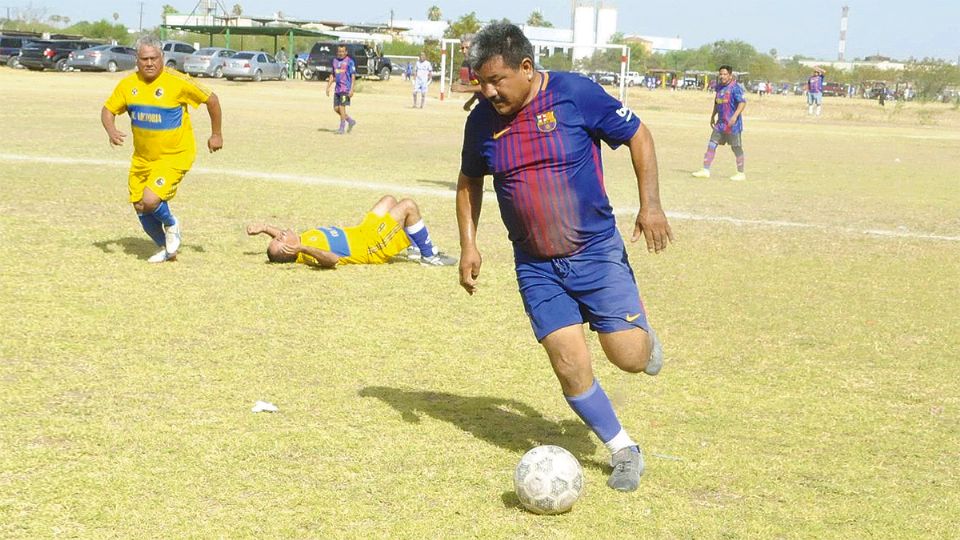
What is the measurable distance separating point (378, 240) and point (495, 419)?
447 centimetres

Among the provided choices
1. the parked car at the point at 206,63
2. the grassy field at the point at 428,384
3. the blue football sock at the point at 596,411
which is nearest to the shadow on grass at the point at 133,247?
the grassy field at the point at 428,384

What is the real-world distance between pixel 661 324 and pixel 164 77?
16.4 feet

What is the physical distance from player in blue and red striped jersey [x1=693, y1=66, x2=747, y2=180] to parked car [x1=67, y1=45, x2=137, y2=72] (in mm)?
43295

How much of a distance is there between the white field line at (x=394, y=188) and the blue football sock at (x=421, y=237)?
185 inches

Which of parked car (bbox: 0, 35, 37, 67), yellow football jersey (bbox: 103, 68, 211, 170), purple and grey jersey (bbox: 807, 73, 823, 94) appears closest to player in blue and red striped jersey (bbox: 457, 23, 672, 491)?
yellow football jersey (bbox: 103, 68, 211, 170)

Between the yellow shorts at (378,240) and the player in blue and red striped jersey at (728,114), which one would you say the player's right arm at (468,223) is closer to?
the yellow shorts at (378,240)

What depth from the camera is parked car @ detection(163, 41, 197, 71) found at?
56719 millimetres

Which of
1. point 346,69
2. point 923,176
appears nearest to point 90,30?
point 346,69

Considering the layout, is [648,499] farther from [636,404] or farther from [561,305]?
[636,404]

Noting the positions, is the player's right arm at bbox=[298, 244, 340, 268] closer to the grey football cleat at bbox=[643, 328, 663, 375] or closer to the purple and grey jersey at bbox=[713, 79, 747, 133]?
the grey football cleat at bbox=[643, 328, 663, 375]

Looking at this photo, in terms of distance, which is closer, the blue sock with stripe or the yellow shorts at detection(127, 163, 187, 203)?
the blue sock with stripe

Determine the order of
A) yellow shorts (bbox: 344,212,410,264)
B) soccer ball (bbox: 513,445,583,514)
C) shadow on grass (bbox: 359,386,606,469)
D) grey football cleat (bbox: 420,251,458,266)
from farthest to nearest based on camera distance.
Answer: grey football cleat (bbox: 420,251,458,266), yellow shorts (bbox: 344,212,410,264), shadow on grass (bbox: 359,386,606,469), soccer ball (bbox: 513,445,583,514)

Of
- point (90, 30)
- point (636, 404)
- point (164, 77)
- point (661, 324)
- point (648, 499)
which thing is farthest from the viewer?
point (90, 30)

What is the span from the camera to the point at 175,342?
755 cm
